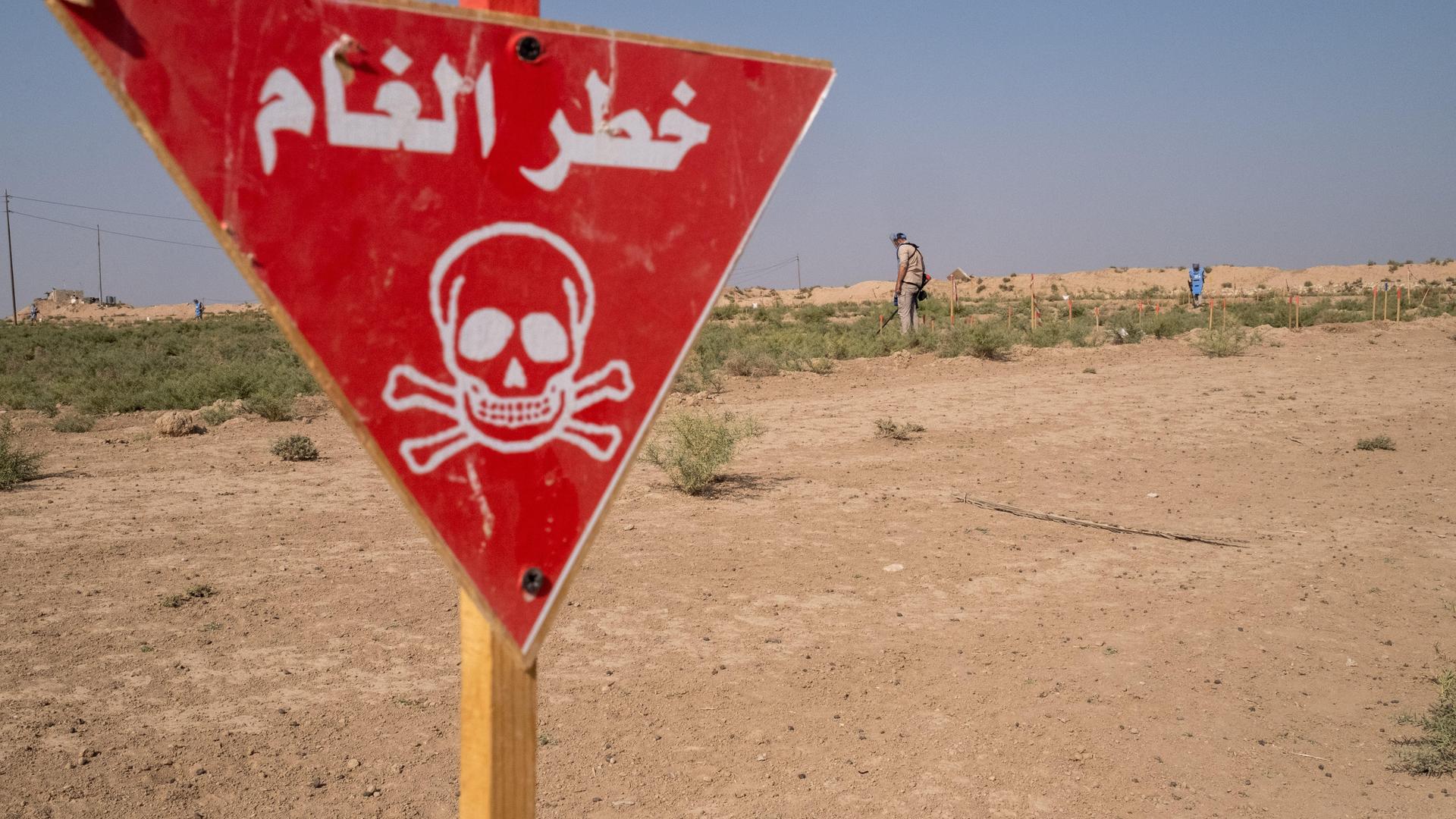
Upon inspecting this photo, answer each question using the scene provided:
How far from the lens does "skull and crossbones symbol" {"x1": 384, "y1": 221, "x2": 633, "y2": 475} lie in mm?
1504

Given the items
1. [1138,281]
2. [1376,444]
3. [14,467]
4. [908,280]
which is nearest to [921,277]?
[908,280]

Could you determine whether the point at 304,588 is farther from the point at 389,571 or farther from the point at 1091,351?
the point at 1091,351

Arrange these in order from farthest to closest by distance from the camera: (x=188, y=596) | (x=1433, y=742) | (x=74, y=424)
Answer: (x=74, y=424), (x=188, y=596), (x=1433, y=742)

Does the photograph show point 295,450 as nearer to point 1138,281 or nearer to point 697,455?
point 697,455

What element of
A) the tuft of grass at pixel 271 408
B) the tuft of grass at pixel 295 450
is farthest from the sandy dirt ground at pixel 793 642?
the tuft of grass at pixel 271 408

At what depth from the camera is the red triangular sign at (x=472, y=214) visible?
1.38 m

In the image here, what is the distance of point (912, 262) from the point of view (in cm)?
1998

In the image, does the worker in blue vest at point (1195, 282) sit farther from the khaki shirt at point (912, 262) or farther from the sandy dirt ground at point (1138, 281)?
the sandy dirt ground at point (1138, 281)

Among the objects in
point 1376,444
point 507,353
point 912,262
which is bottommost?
point 1376,444

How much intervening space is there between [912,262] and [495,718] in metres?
19.0

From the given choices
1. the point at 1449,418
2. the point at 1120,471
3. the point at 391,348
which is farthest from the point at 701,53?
the point at 1449,418

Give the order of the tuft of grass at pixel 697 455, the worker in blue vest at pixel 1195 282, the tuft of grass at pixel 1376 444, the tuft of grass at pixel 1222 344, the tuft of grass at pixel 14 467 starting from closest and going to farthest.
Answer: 1. the tuft of grass at pixel 697 455
2. the tuft of grass at pixel 14 467
3. the tuft of grass at pixel 1376 444
4. the tuft of grass at pixel 1222 344
5. the worker in blue vest at pixel 1195 282

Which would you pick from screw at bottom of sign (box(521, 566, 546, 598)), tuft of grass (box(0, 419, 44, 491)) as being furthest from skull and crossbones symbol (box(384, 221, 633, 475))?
tuft of grass (box(0, 419, 44, 491))

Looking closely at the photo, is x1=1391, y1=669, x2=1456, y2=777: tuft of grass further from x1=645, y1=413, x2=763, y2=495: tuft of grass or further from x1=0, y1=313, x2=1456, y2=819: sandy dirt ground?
x1=645, y1=413, x2=763, y2=495: tuft of grass
